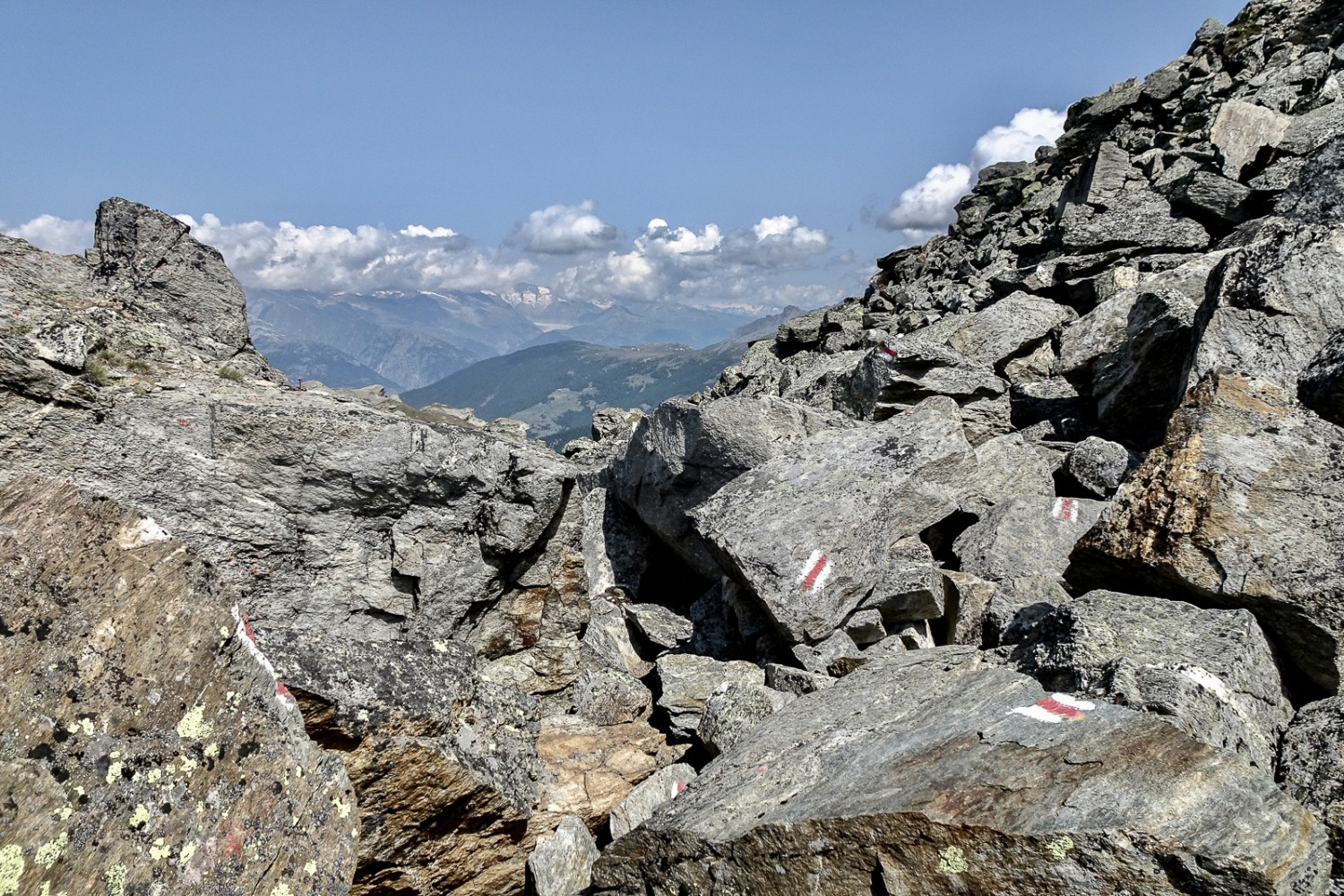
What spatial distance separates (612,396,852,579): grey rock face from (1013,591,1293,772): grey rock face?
6932 millimetres

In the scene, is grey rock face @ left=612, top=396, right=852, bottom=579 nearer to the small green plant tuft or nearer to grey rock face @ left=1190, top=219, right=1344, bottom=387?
grey rock face @ left=1190, top=219, right=1344, bottom=387

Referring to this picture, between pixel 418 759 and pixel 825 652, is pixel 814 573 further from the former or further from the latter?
pixel 418 759

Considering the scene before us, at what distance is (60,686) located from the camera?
4.92 metres

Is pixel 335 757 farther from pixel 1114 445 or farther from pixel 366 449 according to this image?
pixel 1114 445

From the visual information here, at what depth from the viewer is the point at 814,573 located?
11.7m

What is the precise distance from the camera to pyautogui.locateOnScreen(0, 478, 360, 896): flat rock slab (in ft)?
15.2

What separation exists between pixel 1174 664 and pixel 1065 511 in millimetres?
6071

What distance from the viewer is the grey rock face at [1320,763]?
Answer: 5.60 meters

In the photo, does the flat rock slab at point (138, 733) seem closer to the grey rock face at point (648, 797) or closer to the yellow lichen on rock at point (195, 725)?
the yellow lichen on rock at point (195, 725)

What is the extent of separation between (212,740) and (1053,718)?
257 inches

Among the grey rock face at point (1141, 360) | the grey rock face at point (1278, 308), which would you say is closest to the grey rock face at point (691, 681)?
the grey rock face at point (1278, 308)

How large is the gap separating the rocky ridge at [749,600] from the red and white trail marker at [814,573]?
1.4 inches

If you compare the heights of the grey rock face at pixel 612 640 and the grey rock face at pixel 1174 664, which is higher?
the grey rock face at pixel 1174 664

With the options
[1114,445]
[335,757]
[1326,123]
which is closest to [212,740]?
[335,757]
